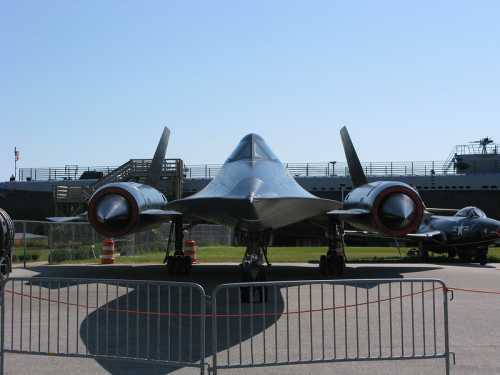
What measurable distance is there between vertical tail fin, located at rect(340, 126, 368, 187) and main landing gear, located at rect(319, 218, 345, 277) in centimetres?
167

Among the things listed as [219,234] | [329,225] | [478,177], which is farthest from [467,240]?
[478,177]

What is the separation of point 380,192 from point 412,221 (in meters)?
0.87

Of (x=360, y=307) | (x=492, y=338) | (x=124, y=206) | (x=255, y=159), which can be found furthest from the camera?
(x=124, y=206)

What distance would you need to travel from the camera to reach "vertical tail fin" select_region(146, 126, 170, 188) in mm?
15547

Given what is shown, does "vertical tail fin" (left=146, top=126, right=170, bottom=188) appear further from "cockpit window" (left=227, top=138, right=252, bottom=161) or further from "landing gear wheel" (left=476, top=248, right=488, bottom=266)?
"landing gear wheel" (left=476, top=248, right=488, bottom=266)

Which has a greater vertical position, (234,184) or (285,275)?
(234,184)

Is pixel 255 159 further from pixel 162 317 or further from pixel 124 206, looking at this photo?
pixel 162 317

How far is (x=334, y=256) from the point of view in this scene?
42.6 ft

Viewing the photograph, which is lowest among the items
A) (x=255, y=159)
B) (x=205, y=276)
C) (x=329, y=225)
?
(x=205, y=276)

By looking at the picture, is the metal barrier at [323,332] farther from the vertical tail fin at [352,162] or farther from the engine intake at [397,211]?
the vertical tail fin at [352,162]

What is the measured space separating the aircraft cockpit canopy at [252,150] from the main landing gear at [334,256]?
2415mm

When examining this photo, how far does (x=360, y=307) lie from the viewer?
8.57m

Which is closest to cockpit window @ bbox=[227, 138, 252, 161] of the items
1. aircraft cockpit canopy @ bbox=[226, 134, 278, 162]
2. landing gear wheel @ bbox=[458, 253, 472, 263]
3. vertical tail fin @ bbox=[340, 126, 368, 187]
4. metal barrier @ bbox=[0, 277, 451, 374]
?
aircraft cockpit canopy @ bbox=[226, 134, 278, 162]

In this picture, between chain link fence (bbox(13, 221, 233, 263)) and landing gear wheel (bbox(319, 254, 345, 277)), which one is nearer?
landing gear wheel (bbox(319, 254, 345, 277))
